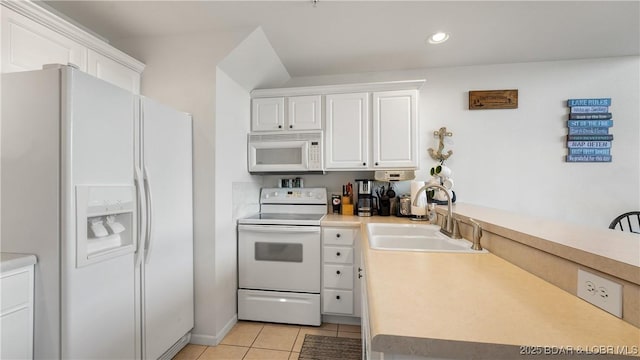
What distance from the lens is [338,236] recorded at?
7.10ft

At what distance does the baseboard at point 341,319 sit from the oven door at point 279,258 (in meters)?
0.30

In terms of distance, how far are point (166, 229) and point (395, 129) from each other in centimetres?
205

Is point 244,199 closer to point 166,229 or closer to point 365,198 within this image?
point 166,229

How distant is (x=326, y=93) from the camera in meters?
2.48

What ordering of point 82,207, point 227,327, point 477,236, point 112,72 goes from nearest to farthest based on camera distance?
point 82,207 < point 477,236 < point 112,72 < point 227,327

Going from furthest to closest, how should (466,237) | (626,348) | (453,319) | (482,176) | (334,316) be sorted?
(482,176) < (334,316) < (466,237) < (453,319) < (626,348)

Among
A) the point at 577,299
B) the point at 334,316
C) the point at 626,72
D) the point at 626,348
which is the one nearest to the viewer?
the point at 626,348

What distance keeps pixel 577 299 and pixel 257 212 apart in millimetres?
2463

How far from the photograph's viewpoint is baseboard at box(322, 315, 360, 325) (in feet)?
7.25

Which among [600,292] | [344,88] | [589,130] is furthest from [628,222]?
[344,88]

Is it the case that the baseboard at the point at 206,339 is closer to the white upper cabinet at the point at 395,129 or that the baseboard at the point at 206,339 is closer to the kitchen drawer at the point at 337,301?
the kitchen drawer at the point at 337,301

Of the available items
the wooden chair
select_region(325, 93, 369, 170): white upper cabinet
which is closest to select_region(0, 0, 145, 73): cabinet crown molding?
select_region(325, 93, 369, 170): white upper cabinet

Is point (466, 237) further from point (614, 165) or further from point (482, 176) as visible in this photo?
point (614, 165)

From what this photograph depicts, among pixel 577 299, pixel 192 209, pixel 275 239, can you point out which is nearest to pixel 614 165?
pixel 577 299
